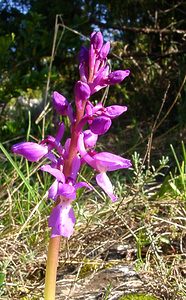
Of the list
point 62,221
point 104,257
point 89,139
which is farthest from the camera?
point 104,257

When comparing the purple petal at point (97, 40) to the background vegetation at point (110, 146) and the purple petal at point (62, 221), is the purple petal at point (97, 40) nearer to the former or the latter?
the purple petal at point (62, 221)

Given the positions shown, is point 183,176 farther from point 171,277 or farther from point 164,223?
point 171,277

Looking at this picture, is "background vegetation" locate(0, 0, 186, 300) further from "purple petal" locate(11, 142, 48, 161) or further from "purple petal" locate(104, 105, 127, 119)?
"purple petal" locate(104, 105, 127, 119)

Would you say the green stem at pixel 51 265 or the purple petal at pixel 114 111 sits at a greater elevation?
the purple petal at pixel 114 111

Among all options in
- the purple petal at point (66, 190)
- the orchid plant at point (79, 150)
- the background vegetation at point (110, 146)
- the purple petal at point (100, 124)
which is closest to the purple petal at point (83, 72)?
the orchid plant at point (79, 150)

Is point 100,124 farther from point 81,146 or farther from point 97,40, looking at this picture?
point 97,40

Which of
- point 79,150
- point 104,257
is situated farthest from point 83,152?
point 104,257

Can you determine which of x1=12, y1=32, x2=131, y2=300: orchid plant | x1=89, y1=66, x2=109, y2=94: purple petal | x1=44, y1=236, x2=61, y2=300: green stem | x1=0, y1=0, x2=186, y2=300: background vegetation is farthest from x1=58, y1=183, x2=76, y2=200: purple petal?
x1=0, y1=0, x2=186, y2=300: background vegetation

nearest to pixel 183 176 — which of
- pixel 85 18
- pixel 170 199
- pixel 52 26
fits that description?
pixel 170 199
